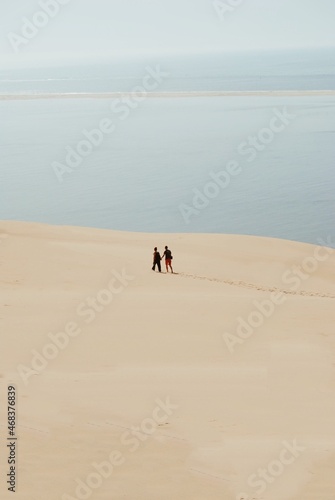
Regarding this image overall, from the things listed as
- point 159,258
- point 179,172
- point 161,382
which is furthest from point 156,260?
point 179,172

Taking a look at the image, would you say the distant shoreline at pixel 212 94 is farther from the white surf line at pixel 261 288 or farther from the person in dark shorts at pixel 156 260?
the person in dark shorts at pixel 156 260

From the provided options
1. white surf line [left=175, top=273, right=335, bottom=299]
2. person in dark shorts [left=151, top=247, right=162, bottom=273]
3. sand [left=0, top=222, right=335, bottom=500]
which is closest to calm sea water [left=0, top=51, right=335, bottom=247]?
white surf line [left=175, top=273, right=335, bottom=299]

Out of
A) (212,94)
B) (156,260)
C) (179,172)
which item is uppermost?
(212,94)

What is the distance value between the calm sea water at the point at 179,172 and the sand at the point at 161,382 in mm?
16486

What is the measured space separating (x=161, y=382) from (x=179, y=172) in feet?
134

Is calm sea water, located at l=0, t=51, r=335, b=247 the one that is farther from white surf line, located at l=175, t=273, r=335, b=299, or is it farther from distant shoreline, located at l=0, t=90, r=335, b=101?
distant shoreline, located at l=0, t=90, r=335, b=101

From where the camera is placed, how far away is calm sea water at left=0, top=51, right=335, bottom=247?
133ft

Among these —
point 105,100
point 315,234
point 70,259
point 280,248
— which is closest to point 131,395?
point 70,259

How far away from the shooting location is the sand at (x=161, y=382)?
9.73 metres

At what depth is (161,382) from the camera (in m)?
13.0

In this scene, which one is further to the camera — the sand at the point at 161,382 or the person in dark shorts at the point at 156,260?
the person in dark shorts at the point at 156,260

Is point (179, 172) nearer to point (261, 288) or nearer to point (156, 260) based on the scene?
point (156, 260)

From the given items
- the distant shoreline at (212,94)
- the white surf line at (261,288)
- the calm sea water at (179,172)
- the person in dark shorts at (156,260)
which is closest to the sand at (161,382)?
the white surf line at (261,288)

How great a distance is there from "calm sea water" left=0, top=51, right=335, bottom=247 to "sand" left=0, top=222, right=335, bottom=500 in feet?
54.1
